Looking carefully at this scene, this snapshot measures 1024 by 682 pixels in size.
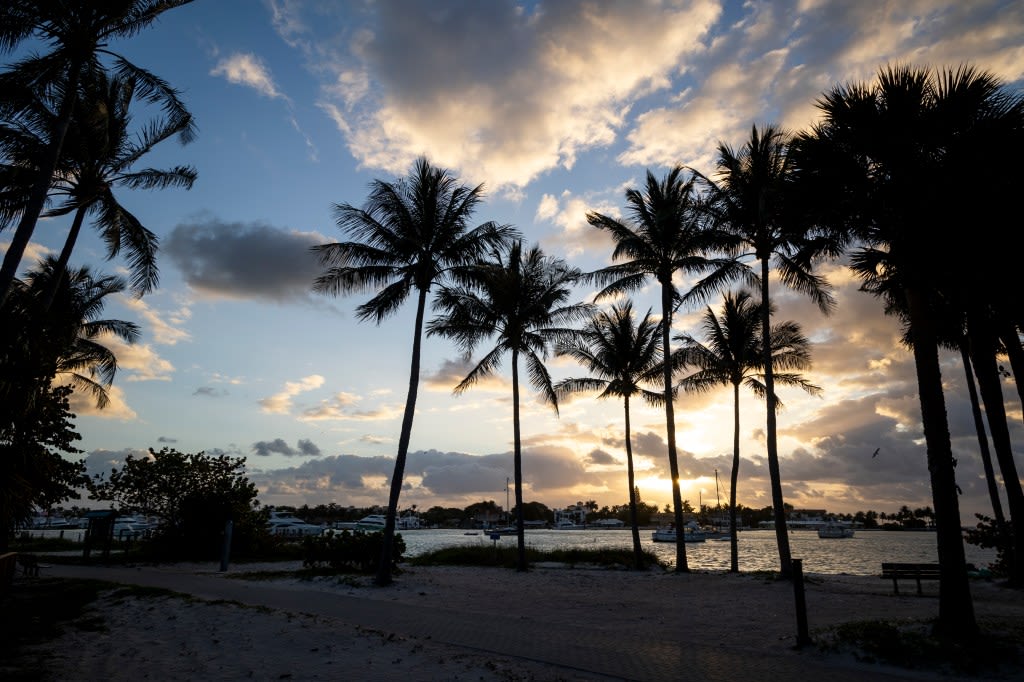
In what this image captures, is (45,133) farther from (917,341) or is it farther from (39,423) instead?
(917,341)

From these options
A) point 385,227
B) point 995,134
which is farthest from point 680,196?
point 995,134

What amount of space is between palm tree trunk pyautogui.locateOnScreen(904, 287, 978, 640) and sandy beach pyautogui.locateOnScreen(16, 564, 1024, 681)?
5.18ft

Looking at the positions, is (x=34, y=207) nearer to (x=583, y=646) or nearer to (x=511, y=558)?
(x=583, y=646)

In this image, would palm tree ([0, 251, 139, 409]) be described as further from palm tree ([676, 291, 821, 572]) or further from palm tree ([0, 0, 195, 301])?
palm tree ([676, 291, 821, 572])

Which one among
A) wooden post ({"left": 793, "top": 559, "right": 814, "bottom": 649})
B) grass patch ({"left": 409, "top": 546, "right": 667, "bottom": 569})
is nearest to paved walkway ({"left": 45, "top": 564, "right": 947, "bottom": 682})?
wooden post ({"left": 793, "top": 559, "right": 814, "bottom": 649})

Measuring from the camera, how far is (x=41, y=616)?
1017cm

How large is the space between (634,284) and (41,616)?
831 inches

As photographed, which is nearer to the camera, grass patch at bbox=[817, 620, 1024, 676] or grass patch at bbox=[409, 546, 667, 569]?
Result: grass patch at bbox=[817, 620, 1024, 676]

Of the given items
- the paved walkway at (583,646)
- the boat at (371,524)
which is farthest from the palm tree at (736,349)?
the boat at (371,524)

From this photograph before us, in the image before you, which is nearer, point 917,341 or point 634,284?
point 917,341

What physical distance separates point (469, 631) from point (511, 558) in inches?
607

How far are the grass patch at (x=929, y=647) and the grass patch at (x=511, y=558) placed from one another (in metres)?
16.5

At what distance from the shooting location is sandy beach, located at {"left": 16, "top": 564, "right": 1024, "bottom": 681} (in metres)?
7.36

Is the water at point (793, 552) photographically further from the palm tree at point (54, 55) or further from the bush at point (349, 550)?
the palm tree at point (54, 55)
